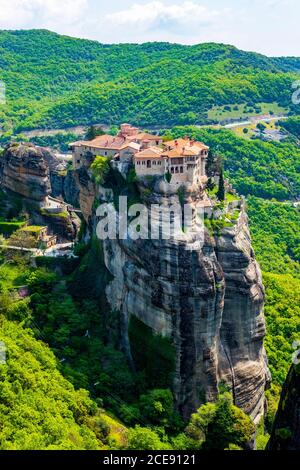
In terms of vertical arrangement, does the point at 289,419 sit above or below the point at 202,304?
below

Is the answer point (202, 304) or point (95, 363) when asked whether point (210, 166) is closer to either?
point (202, 304)

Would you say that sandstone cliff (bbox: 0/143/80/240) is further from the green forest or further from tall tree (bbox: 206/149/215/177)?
tall tree (bbox: 206/149/215/177)

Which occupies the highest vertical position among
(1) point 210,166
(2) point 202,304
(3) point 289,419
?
(1) point 210,166

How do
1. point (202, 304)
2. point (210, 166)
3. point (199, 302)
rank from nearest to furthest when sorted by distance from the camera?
point (199, 302) → point (202, 304) → point (210, 166)

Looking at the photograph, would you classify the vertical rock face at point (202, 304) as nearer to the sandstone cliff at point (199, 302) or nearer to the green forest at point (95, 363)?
the sandstone cliff at point (199, 302)

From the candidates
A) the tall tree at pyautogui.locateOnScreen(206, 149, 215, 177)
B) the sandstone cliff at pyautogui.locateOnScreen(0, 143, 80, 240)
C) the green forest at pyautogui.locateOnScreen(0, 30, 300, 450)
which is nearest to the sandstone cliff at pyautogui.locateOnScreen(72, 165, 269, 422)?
the green forest at pyautogui.locateOnScreen(0, 30, 300, 450)

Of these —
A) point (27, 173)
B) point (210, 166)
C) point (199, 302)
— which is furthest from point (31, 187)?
point (199, 302)

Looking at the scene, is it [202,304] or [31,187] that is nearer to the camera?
[202,304]
